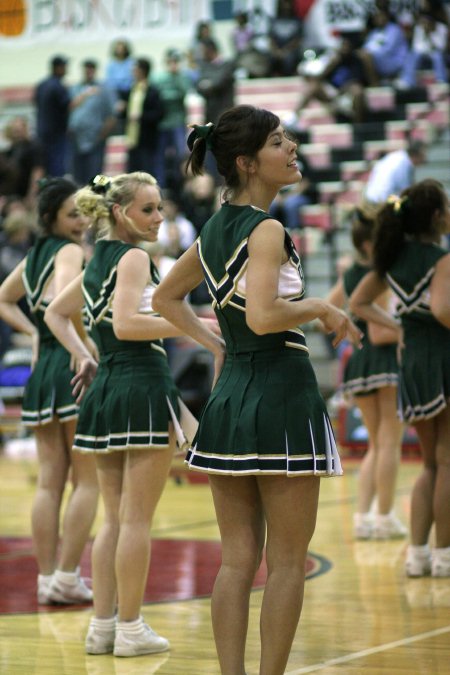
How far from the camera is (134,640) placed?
4.45m

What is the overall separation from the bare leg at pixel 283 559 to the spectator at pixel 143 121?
11894mm

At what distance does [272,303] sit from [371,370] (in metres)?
3.67

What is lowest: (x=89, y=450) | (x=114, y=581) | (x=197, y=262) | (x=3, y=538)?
(x=3, y=538)

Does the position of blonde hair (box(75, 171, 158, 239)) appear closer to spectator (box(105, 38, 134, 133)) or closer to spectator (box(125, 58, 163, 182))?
spectator (box(125, 58, 163, 182))

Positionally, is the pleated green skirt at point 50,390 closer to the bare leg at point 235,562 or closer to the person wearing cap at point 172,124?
the bare leg at point 235,562

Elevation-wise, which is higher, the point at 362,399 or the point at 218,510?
the point at 218,510

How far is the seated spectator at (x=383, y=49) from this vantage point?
1534cm

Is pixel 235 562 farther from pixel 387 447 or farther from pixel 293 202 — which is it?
pixel 293 202

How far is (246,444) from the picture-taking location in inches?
132

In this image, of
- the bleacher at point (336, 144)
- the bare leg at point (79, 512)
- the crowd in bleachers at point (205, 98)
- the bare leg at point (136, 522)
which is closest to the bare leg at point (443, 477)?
the bare leg at point (79, 512)

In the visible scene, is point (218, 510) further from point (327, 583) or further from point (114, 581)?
Answer: point (327, 583)

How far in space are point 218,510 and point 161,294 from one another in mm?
675

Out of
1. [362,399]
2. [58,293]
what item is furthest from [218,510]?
[362,399]

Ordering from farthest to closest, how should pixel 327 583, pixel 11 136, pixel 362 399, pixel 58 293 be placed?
pixel 11 136 < pixel 362 399 < pixel 327 583 < pixel 58 293
